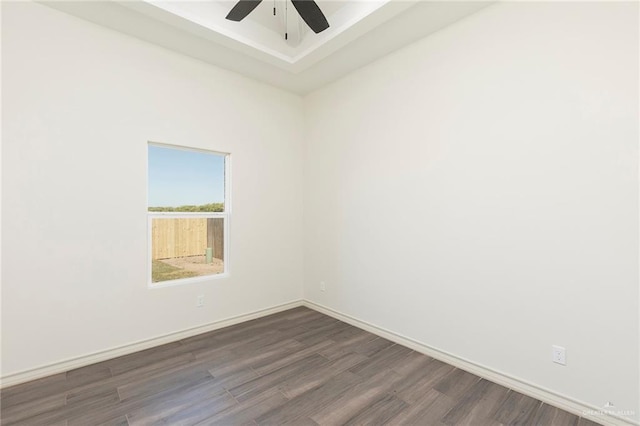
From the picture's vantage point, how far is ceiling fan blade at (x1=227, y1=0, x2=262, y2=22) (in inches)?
83.7

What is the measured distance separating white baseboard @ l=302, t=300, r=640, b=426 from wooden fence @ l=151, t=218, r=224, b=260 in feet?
6.46

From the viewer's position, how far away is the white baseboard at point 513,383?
1853 millimetres

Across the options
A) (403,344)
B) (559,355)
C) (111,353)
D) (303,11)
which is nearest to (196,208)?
(111,353)

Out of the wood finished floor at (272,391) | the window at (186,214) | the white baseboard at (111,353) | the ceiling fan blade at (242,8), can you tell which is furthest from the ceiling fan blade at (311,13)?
the white baseboard at (111,353)

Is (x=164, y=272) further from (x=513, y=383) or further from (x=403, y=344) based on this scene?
(x=513, y=383)

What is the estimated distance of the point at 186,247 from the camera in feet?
10.6

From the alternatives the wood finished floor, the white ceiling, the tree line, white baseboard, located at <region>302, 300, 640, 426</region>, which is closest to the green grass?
the tree line

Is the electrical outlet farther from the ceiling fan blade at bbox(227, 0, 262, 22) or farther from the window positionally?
the ceiling fan blade at bbox(227, 0, 262, 22)

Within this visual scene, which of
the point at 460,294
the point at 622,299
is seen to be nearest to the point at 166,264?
the point at 460,294

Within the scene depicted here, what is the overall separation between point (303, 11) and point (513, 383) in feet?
10.4

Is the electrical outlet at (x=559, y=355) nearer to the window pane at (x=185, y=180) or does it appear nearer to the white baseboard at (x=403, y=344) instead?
the white baseboard at (x=403, y=344)

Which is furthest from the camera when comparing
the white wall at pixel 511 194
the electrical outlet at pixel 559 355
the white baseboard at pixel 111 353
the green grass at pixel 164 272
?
the green grass at pixel 164 272

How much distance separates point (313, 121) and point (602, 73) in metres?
2.89

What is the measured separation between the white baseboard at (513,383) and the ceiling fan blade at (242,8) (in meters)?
3.14
